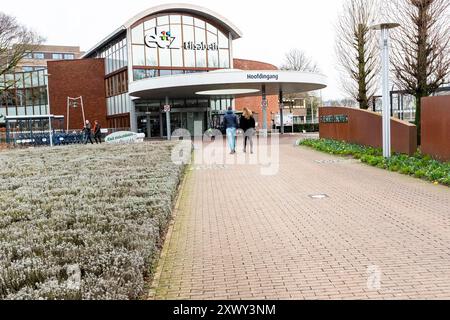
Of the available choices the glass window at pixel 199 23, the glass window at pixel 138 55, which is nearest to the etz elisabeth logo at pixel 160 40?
the glass window at pixel 138 55

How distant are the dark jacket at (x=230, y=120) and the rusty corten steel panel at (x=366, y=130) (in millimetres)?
4812

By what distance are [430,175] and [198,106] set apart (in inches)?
1328

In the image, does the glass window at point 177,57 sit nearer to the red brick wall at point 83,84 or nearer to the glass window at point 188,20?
the glass window at point 188,20

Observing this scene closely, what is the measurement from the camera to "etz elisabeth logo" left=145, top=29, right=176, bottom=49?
40125 millimetres

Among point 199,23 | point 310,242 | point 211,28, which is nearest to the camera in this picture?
point 310,242

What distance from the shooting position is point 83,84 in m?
46.9

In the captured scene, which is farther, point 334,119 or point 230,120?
point 334,119

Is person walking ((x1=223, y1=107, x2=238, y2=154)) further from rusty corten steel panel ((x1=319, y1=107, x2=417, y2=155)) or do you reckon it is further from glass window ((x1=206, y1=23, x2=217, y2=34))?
glass window ((x1=206, y1=23, x2=217, y2=34))

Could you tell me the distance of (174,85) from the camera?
1197 inches

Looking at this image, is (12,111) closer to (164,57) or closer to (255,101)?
(164,57)

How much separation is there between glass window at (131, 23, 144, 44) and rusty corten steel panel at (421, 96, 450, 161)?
30.4 meters

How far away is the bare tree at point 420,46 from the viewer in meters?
16.2

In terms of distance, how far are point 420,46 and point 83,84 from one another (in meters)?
36.9

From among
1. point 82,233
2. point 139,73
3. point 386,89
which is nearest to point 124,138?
point 139,73
